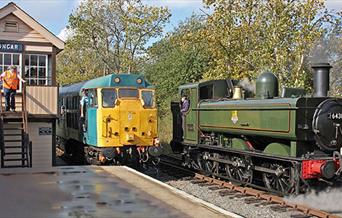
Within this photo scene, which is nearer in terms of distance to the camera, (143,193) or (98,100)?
(143,193)

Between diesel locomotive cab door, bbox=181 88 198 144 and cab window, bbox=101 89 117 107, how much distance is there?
2572 mm

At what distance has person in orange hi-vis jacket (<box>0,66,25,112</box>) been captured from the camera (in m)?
13.5

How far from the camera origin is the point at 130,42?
120 feet

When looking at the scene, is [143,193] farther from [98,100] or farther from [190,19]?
[190,19]

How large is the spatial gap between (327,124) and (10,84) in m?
8.84

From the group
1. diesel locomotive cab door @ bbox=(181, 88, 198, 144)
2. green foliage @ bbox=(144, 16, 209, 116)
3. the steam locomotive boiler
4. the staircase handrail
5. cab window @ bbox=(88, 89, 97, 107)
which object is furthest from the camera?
green foliage @ bbox=(144, 16, 209, 116)

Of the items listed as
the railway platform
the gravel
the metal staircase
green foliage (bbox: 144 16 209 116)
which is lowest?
the gravel

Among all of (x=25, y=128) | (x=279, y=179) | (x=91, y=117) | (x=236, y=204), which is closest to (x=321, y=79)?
(x=279, y=179)

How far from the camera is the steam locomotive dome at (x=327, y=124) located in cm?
1017

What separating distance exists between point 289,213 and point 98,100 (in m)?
6.82

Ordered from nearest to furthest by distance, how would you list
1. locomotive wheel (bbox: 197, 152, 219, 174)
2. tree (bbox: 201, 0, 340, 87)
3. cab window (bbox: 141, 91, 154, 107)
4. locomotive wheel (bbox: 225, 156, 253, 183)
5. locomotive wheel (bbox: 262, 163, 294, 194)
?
locomotive wheel (bbox: 262, 163, 294, 194)
locomotive wheel (bbox: 225, 156, 253, 183)
locomotive wheel (bbox: 197, 152, 219, 174)
cab window (bbox: 141, 91, 154, 107)
tree (bbox: 201, 0, 340, 87)

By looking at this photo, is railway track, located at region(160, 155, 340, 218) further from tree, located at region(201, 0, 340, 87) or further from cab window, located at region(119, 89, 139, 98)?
tree, located at region(201, 0, 340, 87)

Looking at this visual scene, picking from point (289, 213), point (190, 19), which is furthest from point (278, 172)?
point (190, 19)

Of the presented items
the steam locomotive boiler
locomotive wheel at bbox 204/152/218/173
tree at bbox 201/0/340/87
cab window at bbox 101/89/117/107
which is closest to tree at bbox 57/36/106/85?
tree at bbox 201/0/340/87
